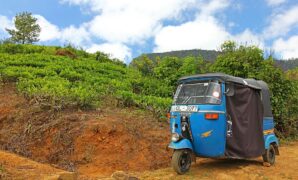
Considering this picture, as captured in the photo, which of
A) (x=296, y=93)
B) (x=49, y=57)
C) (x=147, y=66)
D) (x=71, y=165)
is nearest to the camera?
(x=71, y=165)

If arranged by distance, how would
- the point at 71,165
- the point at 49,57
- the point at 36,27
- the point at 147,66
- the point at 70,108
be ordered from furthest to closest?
1. the point at 36,27
2. the point at 147,66
3. the point at 49,57
4. the point at 70,108
5. the point at 71,165

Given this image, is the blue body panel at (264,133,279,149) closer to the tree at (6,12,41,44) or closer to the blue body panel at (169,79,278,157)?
the blue body panel at (169,79,278,157)

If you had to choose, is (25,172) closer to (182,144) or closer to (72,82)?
(182,144)

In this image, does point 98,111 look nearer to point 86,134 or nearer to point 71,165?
point 86,134

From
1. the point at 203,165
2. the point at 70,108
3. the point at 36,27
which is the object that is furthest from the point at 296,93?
the point at 36,27

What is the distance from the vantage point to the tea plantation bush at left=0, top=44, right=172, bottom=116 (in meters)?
13.1

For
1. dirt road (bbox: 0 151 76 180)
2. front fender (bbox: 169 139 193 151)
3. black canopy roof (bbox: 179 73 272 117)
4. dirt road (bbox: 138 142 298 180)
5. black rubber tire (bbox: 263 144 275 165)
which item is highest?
black canopy roof (bbox: 179 73 272 117)

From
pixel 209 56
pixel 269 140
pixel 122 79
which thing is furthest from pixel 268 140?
pixel 209 56

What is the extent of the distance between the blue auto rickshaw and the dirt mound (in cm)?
158

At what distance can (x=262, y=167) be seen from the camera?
10.1 meters

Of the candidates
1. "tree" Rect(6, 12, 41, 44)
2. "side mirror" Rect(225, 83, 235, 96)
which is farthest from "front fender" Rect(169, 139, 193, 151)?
"tree" Rect(6, 12, 41, 44)

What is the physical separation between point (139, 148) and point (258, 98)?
3529 millimetres

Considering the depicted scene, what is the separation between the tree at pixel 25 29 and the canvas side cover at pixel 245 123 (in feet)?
109

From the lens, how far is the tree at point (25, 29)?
1548 inches
